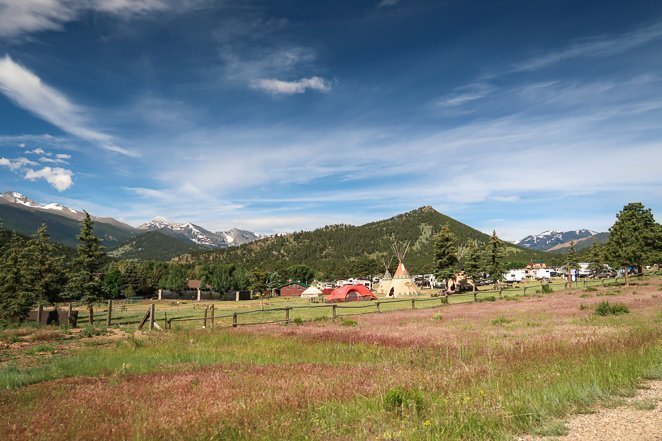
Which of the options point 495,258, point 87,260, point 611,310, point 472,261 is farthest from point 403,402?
point 495,258

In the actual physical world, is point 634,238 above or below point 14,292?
above

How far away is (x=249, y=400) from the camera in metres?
7.99

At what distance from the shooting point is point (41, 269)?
138ft

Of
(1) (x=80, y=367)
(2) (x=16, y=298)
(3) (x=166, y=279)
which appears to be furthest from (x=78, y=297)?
(3) (x=166, y=279)

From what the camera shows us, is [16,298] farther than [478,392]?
Yes

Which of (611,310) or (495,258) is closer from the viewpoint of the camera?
(611,310)

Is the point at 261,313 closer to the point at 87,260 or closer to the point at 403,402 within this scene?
the point at 87,260

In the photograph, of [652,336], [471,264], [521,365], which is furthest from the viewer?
[471,264]

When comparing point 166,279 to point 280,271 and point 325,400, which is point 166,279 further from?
point 325,400

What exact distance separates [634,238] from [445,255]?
29.8m

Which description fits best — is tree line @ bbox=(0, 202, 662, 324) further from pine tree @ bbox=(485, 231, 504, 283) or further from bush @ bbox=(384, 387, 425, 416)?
bush @ bbox=(384, 387, 425, 416)

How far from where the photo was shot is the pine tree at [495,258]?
74.1 metres

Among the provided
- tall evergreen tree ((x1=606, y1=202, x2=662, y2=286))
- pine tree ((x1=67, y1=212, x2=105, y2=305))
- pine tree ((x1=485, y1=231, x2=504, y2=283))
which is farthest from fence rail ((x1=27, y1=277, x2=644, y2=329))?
pine tree ((x1=485, y1=231, x2=504, y2=283))

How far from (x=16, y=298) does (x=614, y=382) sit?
47041 millimetres
